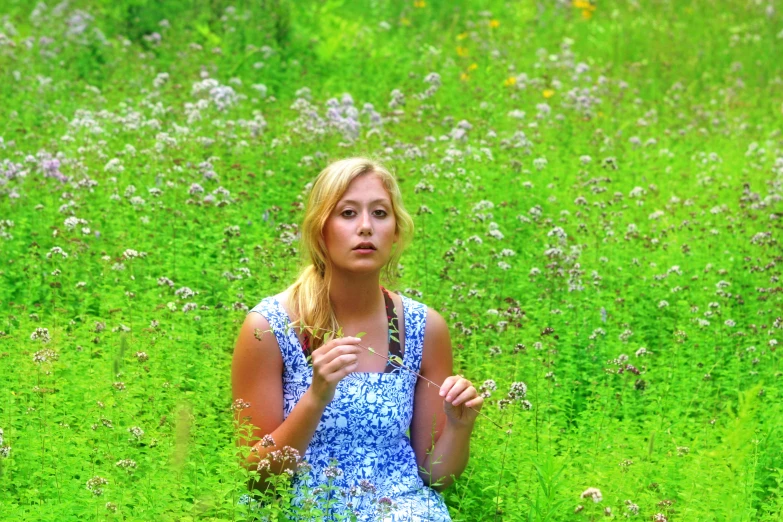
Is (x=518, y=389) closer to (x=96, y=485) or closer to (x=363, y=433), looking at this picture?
(x=363, y=433)

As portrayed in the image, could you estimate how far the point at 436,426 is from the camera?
4602mm

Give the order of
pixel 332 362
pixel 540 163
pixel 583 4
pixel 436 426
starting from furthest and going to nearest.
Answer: pixel 583 4 < pixel 540 163 < pixel 436 426 < pixel 332 362

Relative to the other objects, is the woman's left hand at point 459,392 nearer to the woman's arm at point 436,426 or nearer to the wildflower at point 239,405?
the woman's arm at point 436,426

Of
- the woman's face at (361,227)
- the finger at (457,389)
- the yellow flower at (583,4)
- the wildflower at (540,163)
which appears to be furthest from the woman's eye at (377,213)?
the yellow flower at (583,4)

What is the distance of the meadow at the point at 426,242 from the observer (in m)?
4.67

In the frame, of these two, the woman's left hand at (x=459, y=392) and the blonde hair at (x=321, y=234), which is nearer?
the woman's left hand at (x=459, y=392)

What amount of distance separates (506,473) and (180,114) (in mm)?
5329

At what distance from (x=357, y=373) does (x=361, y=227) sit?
59 centimetres

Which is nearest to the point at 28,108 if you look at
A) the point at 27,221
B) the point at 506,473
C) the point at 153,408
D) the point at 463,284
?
the point at 27,221

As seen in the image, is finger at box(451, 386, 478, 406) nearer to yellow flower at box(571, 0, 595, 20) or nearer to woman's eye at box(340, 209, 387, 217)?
woman's eye at box(340, 209, 387, 217)

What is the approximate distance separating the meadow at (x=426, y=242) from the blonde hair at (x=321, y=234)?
22.1 inches

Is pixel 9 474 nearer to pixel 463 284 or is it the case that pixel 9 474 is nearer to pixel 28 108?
pixel 463 284

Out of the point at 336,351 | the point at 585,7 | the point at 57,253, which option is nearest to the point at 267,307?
the point at 336,351

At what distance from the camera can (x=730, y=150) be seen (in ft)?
35.0
